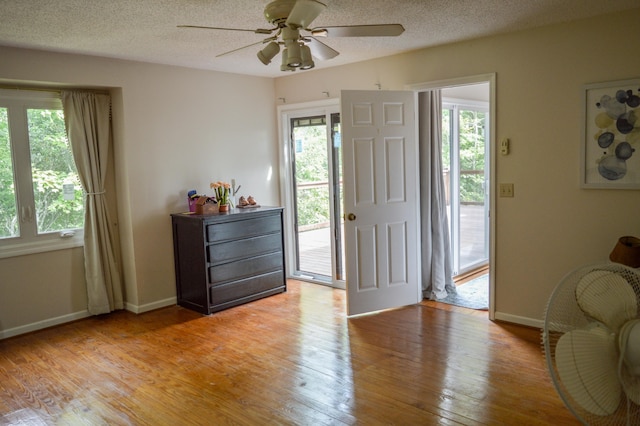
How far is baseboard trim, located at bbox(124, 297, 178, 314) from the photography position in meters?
4.59

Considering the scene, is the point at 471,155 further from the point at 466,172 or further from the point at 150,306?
the point at 150,306

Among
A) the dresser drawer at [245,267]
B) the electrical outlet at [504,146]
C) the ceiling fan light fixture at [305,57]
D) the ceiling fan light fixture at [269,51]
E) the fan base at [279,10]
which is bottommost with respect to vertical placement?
the dresser drawer at [245,267]

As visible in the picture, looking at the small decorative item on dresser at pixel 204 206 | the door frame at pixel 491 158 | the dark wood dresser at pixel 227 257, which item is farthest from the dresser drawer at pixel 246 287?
the door frame at pixel 491 158

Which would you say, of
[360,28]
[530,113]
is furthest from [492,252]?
[360,28]

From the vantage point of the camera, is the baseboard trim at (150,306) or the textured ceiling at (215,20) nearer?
the textured ceiling at (215,20)

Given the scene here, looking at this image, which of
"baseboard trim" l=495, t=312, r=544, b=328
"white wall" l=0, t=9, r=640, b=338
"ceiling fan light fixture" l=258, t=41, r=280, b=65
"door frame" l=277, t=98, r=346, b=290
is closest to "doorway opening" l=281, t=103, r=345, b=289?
"door frame" l=277, t=98, r=346, b=290

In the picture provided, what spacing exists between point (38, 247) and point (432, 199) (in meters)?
3.54

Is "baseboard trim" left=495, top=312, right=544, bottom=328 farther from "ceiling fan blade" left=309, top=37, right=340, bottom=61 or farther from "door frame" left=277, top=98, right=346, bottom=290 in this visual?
"ceiling fan blade" left=309, top=37, right=340, bottom=61

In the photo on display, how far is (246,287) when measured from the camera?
4.75 m

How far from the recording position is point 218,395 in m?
2.93

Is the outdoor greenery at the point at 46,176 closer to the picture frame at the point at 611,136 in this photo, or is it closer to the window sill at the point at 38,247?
the window sill at the point at 38,247

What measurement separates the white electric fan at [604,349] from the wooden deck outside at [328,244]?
375cm

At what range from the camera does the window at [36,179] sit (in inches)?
158

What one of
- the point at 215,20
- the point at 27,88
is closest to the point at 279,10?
the point at 215,20
